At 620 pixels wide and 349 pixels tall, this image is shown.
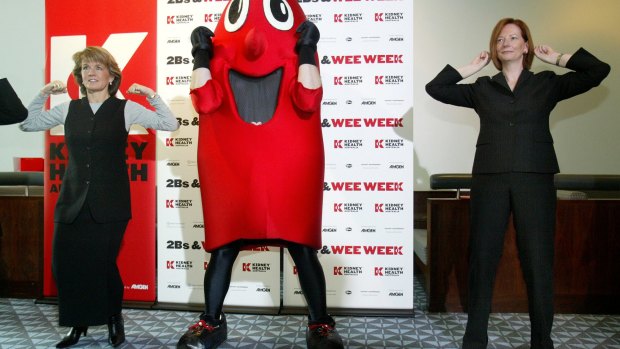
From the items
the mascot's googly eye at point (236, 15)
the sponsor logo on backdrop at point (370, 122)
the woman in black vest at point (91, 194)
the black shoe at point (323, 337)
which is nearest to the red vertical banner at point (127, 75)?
the woman in black vest at point (91, 194)

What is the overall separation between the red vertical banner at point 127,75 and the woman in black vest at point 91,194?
2.29ft

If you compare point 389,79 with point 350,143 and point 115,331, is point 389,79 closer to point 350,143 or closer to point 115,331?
point 350,143

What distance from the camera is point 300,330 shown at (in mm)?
2838

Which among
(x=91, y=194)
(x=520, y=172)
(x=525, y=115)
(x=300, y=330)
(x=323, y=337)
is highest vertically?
(x=525, y=115)

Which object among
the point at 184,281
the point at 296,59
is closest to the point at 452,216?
the point at 296,59

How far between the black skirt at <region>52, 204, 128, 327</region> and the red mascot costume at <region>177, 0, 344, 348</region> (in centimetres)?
51

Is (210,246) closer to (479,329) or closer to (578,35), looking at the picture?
(479,329)

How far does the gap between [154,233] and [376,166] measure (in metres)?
1.48

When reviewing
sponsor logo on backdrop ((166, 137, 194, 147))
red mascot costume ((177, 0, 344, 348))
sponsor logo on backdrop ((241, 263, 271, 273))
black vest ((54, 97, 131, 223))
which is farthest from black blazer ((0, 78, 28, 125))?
sponsor logo on backdrop ((241, 263, 271, 273))

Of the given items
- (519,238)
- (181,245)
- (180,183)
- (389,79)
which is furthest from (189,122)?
(519,238)

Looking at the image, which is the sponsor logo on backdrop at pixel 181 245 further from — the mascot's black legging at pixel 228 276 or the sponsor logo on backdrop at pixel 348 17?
the sponsor logo on backdrop at pixel 348 17

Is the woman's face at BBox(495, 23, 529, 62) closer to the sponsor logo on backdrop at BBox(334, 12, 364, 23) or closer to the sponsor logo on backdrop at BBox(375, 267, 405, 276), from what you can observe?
the sponsor logo on backdrop at BBox(334, 12, 364, 23)

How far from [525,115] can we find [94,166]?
2.00 meters

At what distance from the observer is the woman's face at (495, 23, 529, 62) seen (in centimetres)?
229
